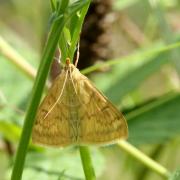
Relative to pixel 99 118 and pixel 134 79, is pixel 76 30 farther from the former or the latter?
pixel 134 79

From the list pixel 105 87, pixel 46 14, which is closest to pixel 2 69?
pixel 46 14

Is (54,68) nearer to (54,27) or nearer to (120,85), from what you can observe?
(120,85)

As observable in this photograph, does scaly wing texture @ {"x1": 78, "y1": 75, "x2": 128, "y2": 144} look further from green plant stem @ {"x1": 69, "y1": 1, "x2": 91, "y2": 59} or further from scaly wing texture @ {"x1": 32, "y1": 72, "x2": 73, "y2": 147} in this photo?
green plant stem @ {"x1": 69, "y1": 1, "x2": 91, "y2": 59}

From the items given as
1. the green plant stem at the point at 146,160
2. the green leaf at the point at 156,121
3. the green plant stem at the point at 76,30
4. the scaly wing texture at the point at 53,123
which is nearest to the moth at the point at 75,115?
the scaly wing texture at the point at 53,123

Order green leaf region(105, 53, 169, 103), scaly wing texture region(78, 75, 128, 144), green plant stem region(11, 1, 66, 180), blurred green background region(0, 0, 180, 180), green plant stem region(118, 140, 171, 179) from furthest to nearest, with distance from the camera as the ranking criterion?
green leaf region(105, 53, 169, 103) < blurred green background region(0, 0, 180, 180) < green plant stem region(118, 140, 171, 179) < scaly wing texture region(78, 75, 128, 144) < green plant stem region(11, 1, 66, 180)

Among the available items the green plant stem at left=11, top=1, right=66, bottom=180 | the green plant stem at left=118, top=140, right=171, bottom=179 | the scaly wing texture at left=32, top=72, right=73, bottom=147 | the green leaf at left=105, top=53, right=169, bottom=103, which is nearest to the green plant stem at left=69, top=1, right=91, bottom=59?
the green plant stem at left=11, top=1, right=66, bottom=180
